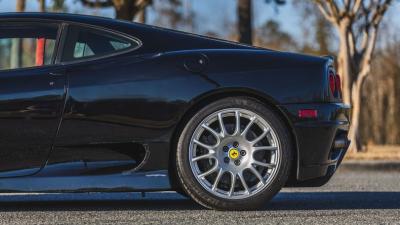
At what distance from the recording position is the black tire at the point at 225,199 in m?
5.04

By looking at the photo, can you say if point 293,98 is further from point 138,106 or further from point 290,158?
point 138,106

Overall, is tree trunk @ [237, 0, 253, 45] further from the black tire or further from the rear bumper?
the black tire

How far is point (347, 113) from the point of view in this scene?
554cm

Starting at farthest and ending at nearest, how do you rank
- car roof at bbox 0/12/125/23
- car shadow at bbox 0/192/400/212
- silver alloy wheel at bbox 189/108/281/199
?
1. car shadow at bbox 0/192/400/212
2. car roof at bbox 0/12/125/23
3. silver alloy wheel at bbox 189/108/281/199

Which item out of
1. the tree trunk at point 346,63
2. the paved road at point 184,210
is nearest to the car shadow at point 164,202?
the paved road at point 184,210

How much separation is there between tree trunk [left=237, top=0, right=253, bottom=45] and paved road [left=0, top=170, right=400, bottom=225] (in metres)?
10.3

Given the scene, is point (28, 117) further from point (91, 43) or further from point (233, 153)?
point (233, 153)

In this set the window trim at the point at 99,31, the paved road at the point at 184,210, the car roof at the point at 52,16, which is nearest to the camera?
the paved road at the point at 184,210

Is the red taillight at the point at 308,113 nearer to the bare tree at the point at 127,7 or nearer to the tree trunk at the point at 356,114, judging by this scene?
the tree trunk at the point at 356,114

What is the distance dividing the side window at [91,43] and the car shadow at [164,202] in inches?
43.3

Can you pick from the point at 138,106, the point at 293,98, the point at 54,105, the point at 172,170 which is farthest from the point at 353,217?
the point at 54,105

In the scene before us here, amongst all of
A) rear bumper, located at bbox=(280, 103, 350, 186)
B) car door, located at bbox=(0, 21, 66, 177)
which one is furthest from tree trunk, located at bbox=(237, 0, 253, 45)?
car door, located at bbox=(0, 21, 66, 177)

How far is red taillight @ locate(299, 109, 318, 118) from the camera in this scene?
16.8 feet

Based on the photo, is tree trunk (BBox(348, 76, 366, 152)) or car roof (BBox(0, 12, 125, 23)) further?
tree trunk (BBox(348, 76, 366, 152))
